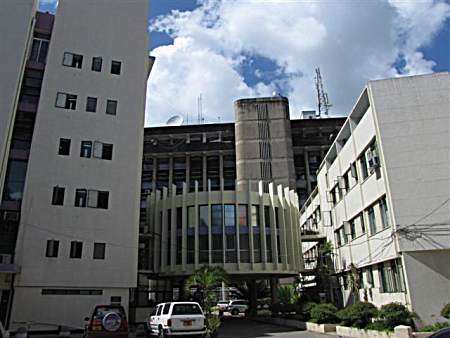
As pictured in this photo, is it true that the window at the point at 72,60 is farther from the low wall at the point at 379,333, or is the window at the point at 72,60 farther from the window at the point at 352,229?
the low wall at the point at 379,333

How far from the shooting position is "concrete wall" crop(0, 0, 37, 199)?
84.6 ft

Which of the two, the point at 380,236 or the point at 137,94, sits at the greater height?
the point at 137,94

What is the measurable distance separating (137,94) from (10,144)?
31.7ft

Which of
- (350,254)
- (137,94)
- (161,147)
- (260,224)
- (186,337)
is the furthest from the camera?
(161,147)

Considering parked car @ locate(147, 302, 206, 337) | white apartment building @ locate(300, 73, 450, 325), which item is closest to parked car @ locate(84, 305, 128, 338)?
parked car @ locate(147, 302, 206, 337)

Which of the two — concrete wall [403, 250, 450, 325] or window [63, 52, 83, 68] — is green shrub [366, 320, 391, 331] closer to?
concrete wall [403, 250, 450, 325]

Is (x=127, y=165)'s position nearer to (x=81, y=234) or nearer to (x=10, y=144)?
(x=81, y=234)

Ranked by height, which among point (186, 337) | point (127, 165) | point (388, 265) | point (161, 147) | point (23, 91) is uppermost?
point (161, 147)

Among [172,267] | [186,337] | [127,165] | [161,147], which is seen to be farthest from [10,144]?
[161,147]

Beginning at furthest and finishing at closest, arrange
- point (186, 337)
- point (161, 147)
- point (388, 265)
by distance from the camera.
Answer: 1. point (161, 147)
2. point (388, 265)
3. point (186, 337)

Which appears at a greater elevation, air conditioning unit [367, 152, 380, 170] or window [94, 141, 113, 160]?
window [94, 141, 113, 160]

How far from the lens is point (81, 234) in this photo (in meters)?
26.3

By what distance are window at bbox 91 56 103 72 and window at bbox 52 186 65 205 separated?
9.65 meters

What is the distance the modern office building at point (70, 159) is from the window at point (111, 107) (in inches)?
3.0
